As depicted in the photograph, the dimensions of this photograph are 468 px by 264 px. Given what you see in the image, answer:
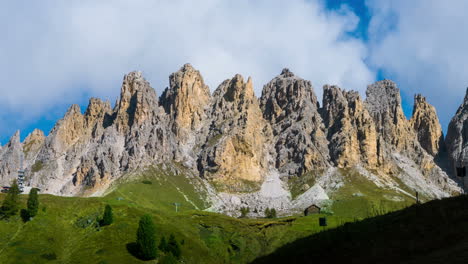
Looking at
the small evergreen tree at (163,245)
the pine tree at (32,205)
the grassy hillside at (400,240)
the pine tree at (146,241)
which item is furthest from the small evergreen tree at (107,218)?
the grassy hillside at (400,240)

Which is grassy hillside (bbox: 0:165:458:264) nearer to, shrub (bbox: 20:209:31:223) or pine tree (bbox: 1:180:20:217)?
shrub (bbox: 20:209:31:223)

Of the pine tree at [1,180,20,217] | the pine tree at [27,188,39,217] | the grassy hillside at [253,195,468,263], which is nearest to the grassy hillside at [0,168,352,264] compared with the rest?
the pine tree at [27,188,39,217]

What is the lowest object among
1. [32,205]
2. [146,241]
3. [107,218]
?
[146,241]

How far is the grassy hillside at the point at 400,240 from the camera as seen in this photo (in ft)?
81.0

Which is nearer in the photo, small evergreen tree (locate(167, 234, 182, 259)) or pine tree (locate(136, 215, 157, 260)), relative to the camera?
pine tree (locate(136, 215, 157, 260))

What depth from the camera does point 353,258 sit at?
1081 inches

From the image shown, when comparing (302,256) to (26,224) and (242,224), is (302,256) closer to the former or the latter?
(26,224)

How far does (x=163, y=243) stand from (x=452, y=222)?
76.2 meters

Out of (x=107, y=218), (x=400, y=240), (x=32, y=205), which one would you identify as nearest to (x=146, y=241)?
(x=107, y=218)

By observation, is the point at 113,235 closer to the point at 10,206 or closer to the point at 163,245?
the point at 163,245

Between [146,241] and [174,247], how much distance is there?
7.16 metres

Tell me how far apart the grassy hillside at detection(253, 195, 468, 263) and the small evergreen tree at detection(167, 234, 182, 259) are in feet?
199

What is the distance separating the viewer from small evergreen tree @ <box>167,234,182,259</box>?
299ft

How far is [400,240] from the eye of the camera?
90.2 ft
